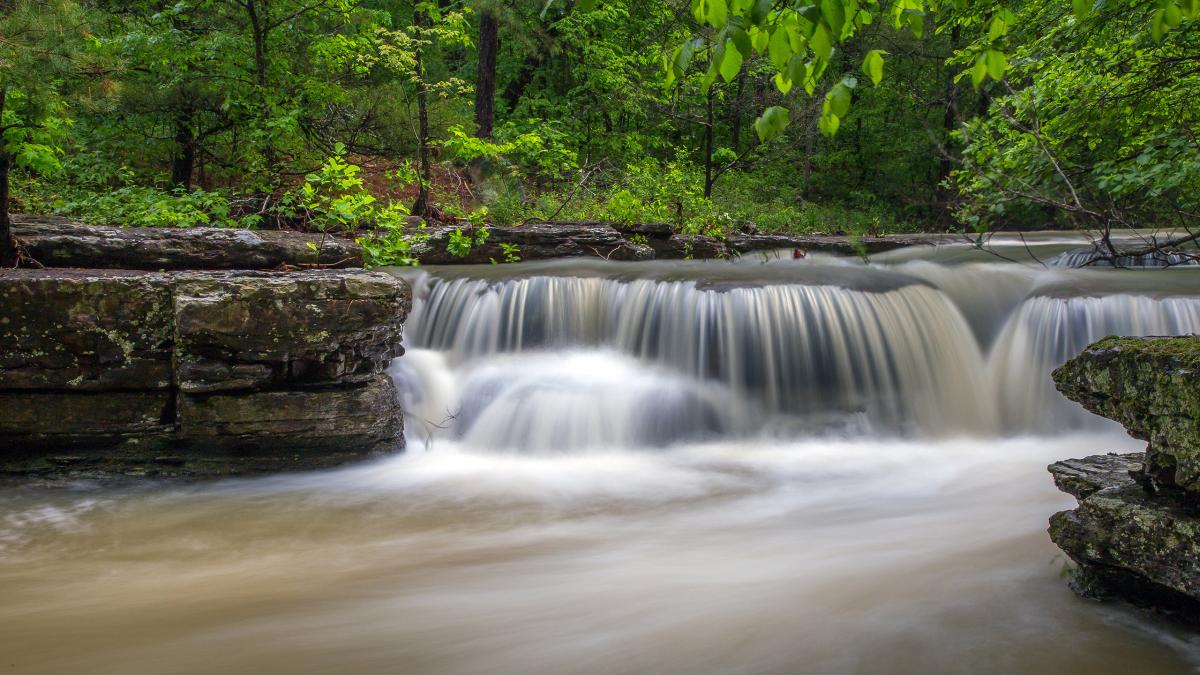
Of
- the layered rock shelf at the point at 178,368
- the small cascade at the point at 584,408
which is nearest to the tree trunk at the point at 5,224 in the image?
the layered rock shelf at the point at 178,368

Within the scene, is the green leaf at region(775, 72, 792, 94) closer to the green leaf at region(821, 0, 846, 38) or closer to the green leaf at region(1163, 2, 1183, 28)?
the green leaf at region(821, 0, 846, 38)

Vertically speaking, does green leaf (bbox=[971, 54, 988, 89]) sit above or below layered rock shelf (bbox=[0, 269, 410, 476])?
above

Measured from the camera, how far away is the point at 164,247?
6789mm

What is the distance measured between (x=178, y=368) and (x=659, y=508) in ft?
10.9

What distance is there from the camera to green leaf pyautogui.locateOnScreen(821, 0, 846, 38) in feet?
5.36

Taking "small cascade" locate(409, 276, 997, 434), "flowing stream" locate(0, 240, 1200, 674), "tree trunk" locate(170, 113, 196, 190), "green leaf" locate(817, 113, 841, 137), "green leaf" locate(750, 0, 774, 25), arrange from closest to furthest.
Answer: "green leaf" locate(750, 0, 774, 25) < "green leaf" locate(817, 113, 841, 137) < "flowing stream" locate(0, 240, 1200, 674) < "small cascade" locate(409, 276, 997, 434) < "tree trunk" locate(170, 113, 196, 190)

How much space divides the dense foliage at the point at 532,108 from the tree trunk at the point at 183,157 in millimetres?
28

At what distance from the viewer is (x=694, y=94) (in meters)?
19.5

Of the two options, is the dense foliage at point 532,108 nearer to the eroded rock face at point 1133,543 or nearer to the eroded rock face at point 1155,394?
the eroded rock face at point 1155,394

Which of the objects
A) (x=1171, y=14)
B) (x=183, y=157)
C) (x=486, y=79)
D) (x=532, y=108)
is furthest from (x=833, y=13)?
(x=532, y=108)

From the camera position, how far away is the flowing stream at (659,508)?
2654 mm

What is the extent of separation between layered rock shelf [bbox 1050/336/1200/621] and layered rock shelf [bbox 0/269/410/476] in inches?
172

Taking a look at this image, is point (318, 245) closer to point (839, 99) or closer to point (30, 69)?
point (30, 69)

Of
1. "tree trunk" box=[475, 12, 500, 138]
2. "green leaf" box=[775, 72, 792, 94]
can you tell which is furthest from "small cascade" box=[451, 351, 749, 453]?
"tree trunk" box=[475, 12, 500, 138]
